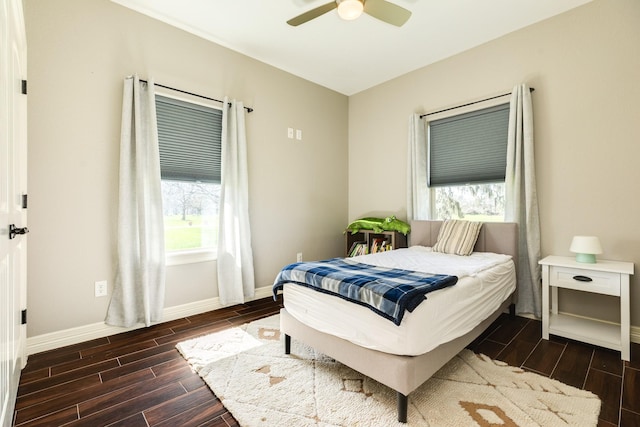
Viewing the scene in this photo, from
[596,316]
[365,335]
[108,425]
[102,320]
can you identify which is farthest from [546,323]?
[102,320]

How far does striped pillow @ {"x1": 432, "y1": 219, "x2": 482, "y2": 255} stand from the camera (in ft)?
9.61

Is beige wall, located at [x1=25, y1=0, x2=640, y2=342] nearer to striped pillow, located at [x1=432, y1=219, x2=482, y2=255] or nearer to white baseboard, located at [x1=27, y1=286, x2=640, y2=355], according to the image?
white baseboard, located at [x1=27, y1=286, x2=640, y2=355]

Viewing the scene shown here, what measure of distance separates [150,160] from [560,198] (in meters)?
3.77

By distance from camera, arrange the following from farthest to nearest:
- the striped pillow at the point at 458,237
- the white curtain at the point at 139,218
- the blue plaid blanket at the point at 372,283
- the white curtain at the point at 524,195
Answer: the striped pillow at the point at 458,237 → the white curtain at the point at 524,195 → the white curtain at the point at 139,218 → the blue plaid blanket at the point at 372,283

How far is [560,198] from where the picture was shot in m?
2.74

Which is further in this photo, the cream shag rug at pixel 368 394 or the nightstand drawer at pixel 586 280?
the nightstand drawer at pixel 586 280

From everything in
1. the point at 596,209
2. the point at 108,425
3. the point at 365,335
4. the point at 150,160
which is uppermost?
the point at 150,160

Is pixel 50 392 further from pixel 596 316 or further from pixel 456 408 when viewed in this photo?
pixel 596 316

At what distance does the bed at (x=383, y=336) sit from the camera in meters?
1.48

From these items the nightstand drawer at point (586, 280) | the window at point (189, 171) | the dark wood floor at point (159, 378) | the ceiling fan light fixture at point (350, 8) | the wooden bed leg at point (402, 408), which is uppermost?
the ceiling fan light fixture at point (350, 8)

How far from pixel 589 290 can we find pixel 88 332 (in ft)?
13.0

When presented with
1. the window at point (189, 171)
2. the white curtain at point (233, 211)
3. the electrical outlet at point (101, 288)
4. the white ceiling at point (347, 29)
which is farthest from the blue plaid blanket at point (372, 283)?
the white ceiling at point (347, 29)

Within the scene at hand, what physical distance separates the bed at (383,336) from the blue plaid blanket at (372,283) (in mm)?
47

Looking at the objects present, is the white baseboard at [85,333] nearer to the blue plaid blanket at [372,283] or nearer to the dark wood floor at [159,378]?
the dark wood floor at [159,378]
